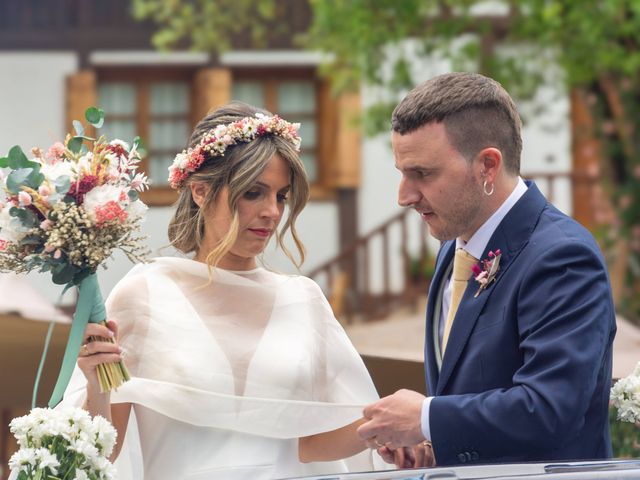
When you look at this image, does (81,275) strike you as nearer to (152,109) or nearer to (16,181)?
(16,181)

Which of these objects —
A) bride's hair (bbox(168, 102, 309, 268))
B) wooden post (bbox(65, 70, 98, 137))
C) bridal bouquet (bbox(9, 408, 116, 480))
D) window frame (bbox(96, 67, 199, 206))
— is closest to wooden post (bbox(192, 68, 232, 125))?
window frame (bbox(96, 67, 199, 206))

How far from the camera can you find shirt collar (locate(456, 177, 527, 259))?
130 inches

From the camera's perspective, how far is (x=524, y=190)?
3.31 meters

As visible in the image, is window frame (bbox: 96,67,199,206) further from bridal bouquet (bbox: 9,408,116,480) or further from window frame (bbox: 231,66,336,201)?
bridal bouquet (bbox: 9,408,116,480)

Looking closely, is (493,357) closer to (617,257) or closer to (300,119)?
(617,257)

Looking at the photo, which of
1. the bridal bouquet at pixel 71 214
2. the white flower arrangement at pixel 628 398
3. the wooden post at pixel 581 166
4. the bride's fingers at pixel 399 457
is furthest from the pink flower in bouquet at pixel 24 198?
the wooden post at pixel 581 166

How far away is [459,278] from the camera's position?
11.2ft

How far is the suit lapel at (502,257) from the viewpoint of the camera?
3236mm

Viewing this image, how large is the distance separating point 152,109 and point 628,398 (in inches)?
539

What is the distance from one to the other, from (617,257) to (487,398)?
10.3m

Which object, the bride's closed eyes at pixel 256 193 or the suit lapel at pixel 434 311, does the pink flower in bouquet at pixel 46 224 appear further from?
the suit lapel at pixel 434 311

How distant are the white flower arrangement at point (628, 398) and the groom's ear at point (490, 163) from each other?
2.09ft

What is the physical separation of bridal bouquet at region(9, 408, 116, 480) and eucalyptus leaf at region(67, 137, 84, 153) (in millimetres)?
669

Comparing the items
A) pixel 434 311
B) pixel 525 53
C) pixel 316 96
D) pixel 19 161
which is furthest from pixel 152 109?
pixel 19 161
